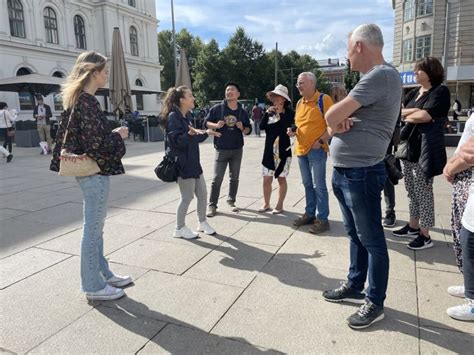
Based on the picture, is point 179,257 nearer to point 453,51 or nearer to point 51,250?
point 51,250

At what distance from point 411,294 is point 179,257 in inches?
84.3

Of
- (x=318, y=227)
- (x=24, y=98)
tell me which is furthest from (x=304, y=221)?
(x=24, y=98)

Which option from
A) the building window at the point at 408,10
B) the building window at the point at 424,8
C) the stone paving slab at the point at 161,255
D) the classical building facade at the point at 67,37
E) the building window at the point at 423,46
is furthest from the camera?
the building window at the point at 408,10

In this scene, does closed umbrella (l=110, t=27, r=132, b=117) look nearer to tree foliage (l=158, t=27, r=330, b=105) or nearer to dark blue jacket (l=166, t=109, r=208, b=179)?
dark blue jacket (l=166, t=109, r=208, b=179)

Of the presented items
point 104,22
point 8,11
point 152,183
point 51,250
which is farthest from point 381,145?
point 104,22

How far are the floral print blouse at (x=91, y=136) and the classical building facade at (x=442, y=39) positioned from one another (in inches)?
1322

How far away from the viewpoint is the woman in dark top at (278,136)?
205 inches

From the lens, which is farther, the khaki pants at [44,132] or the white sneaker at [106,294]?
the khaki pants at [44,132]

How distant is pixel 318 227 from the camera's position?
458 centimetres

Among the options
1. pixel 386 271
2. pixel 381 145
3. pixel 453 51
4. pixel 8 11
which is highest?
pixel 8 11

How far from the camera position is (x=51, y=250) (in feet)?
13.4

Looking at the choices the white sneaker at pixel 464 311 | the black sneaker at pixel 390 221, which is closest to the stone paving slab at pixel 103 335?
the white sneaker at pixel 464 311

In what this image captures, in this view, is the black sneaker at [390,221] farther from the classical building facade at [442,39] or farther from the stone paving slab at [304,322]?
the classical building facade at [442,39]

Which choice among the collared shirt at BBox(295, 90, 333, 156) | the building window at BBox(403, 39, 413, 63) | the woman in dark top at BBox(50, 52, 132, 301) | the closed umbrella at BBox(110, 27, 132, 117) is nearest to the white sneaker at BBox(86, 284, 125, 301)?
the woman in dark top at BBox(50, 52, 132, 301)
